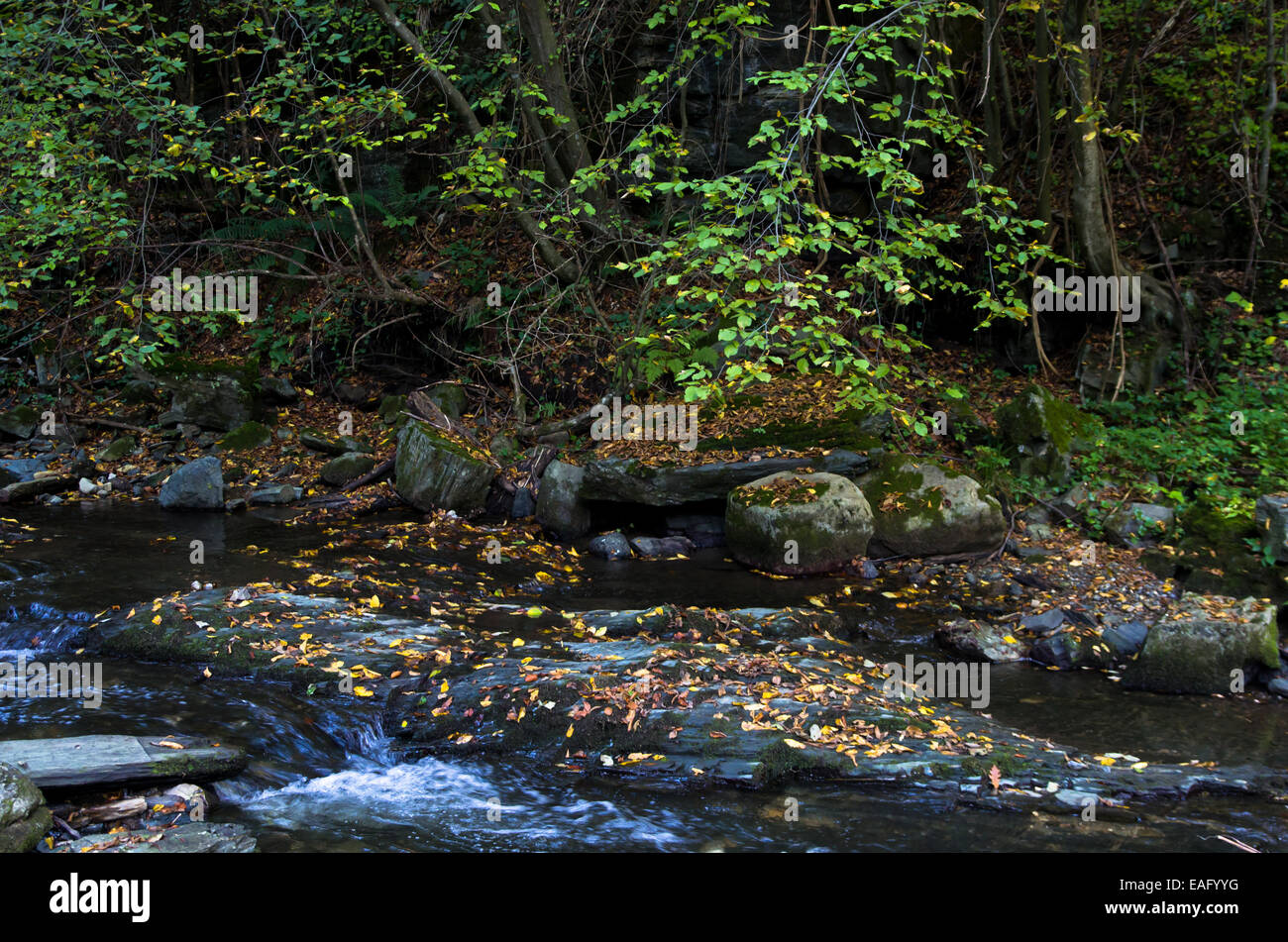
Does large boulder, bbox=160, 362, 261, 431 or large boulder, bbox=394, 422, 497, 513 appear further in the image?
large boulder, bbox=160, 362, 261, 431

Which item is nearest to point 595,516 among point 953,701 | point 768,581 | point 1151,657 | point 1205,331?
point 768,581

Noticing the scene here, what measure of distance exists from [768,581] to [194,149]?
25.8 feet

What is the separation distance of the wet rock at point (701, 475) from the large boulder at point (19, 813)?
6648 mm

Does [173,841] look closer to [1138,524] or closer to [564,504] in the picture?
[564,504]

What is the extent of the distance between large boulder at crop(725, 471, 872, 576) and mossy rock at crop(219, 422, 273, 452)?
294 inches

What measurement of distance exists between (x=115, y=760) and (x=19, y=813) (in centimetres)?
83

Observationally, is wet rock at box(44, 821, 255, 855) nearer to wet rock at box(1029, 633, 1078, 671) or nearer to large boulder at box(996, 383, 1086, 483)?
wet rock at box(1029, 633, 1078, 671)

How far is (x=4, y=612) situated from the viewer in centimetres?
741

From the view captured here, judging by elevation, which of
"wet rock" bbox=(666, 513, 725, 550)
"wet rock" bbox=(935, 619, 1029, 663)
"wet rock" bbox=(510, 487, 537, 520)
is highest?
"wet rock" bbox=(510, 487, 537, 520)

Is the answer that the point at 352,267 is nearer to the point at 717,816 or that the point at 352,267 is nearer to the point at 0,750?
the point at 0,750

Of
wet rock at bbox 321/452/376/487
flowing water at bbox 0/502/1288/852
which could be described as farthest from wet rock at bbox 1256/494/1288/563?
wet rock at bbox 321/452/376/487

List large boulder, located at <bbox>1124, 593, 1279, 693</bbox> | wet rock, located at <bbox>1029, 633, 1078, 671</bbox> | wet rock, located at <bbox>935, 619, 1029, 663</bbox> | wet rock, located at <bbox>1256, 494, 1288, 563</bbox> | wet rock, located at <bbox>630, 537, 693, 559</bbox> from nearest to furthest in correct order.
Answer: large boulder, located at <bbox>1124, 593, 1279, 693</bbox> < wet rock, located at <bbox>1029, 633, 1078, 671</bbox> < wet rock, located at <bbox>935, 619, 1029, 663</bbox> < wet rock, located at <bbox>1256, 494, 1288, 563</bbox> < wet rock, located at <bbox>630, 537, 693, 559</bbox>

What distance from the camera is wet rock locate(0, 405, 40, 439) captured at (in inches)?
520

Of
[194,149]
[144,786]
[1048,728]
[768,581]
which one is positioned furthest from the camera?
[194,149]
